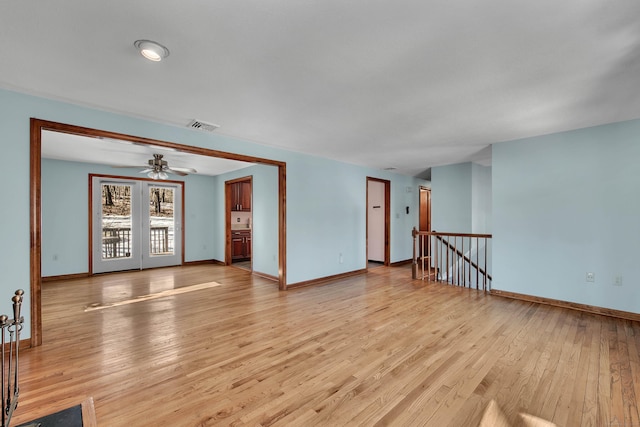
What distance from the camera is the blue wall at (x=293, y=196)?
2.66m

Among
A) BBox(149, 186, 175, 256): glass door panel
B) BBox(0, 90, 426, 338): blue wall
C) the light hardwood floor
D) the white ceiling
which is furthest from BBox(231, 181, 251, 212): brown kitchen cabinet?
the white ceiling

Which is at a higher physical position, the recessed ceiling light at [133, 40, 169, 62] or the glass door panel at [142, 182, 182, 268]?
the recessed ceiling light at [133, 40, 169, 62]

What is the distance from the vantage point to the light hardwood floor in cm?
185

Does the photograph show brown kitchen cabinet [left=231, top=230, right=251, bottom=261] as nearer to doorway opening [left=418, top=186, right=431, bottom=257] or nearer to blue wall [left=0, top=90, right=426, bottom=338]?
blue wall [left=0, top=90, right=426, bottom=338]

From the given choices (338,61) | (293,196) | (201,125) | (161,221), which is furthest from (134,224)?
(338,61)

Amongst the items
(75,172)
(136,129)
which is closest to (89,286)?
(75,172)

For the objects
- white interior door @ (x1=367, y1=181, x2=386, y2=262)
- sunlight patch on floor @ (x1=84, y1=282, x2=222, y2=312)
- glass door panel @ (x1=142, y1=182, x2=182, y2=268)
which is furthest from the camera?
white interior door @ (x1=367, y1=181, x2=386, y2=262)

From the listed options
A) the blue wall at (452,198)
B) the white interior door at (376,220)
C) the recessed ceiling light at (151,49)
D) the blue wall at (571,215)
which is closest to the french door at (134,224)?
the white interior door at (376,220)

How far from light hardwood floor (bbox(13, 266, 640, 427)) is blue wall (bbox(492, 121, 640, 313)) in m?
0.44

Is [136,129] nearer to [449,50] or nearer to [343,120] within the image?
[343,120]

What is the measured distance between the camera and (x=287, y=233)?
488 centimetres

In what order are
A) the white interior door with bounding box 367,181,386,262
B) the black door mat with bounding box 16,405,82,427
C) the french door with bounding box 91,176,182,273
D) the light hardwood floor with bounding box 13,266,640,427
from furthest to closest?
1. the white interior door with bounding box 367,181,386,262
2. the french door with bounding box 91,176,182,273
3. the light hardwood floor with bounding box 13,266,640,427
4. the black door mat with bounding box 16,405,82,427

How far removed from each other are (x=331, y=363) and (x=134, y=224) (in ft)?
20.2

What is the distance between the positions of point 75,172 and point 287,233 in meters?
4.68
